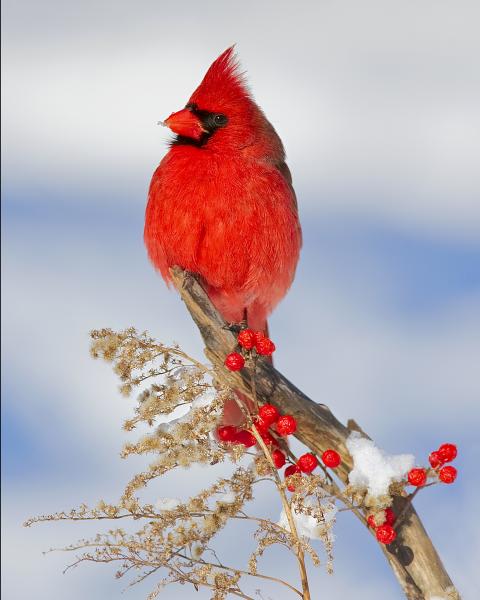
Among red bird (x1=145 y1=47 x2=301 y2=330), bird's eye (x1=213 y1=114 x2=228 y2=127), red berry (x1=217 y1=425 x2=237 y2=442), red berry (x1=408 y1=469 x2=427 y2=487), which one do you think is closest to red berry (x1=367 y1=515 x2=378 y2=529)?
red berry (x1=408 y1=469 x2=427 y2=487)

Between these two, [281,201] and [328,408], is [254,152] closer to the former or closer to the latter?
[281,201]

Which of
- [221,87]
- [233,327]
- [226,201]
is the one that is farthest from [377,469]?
[221,87]

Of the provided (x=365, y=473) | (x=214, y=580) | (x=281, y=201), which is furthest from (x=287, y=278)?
(x=214, y=580)

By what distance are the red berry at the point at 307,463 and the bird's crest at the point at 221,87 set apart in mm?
1263

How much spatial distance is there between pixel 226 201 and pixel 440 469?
1.03 m

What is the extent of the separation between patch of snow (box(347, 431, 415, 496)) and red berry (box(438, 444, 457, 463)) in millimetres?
89

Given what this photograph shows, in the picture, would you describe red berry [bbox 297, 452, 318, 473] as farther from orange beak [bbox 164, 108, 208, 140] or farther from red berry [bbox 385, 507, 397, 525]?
orange beak [bbox 164, 108, 208, 140]

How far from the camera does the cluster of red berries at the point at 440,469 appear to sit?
1951mm

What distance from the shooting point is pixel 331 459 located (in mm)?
2059

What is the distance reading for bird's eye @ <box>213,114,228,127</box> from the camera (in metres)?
2.66

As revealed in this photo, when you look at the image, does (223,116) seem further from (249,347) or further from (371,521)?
(371,521)

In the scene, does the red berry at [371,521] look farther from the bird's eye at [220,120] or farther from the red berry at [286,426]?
the bird's eye at [220,120]

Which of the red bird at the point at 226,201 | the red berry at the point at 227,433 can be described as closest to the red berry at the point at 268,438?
the red berry at the point at 227,433

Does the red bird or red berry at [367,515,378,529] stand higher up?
the red bird
